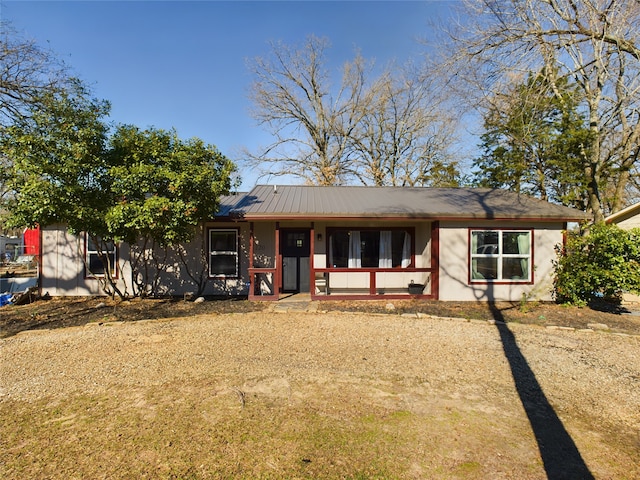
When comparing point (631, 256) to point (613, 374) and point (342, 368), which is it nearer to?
point (613, 374)

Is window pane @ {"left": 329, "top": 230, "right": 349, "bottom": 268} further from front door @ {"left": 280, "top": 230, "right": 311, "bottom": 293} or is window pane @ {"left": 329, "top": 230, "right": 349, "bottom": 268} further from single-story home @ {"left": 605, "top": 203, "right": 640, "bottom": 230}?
single-story home @ {"left": 605, "top": 203, "right": 640, "bottom": 230}

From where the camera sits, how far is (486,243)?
9602 mm

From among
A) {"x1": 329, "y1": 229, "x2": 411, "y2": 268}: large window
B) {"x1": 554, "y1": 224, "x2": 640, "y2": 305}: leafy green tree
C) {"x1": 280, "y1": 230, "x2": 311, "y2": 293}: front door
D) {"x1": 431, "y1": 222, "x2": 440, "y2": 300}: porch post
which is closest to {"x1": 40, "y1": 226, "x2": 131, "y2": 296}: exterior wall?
{"x1": 280, "y1": 230, "x2": 311, "y2": 293}: front door

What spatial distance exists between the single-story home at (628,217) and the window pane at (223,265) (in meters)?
13.1

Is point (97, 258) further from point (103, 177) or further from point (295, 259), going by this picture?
point (295, 259)

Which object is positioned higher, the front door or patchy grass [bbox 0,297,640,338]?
the front door

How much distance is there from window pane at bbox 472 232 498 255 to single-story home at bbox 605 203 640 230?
5846 mm

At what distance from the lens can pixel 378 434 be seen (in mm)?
3074

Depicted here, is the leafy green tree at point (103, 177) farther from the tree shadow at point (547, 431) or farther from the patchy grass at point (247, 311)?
the tree shadow at point (547, 431)

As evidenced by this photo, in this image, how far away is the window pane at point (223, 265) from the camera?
1030 centimetres

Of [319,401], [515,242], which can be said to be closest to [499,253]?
[515,242]

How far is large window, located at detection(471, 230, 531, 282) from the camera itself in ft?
31.4

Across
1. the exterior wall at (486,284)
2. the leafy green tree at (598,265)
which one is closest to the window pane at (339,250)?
the exterior wall at (486,284)

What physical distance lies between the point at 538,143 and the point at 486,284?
12473mm
